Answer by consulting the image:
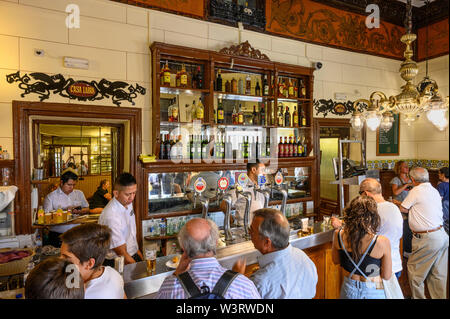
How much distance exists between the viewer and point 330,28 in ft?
16.5

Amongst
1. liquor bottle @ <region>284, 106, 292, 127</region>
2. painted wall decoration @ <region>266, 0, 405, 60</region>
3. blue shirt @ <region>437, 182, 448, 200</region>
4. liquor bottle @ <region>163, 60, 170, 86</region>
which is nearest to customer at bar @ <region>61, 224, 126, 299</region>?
liquor bottle @ <region>163, 60, 170, 86</region>

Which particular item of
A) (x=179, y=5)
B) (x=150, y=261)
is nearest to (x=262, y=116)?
(x=179, y=5)

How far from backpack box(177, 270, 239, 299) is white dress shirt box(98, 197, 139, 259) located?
3.93ft

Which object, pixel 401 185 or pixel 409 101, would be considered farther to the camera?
pixel 401 185

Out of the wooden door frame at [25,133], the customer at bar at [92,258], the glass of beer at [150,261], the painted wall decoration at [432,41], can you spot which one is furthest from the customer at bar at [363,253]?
the painted wall decoration at [432,41]

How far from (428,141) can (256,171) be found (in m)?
3.70

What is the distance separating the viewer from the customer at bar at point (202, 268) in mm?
1309

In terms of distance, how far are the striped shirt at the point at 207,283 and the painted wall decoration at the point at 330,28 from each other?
4.04 m

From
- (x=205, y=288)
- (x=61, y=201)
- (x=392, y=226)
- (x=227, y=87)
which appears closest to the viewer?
(x=205, y=288)

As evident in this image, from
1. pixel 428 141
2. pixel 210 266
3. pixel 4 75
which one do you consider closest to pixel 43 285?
pixel 210 266

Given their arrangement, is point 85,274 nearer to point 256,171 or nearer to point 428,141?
point 256,171

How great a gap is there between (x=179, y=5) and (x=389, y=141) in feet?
15.3

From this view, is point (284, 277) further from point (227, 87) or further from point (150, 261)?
point (227, 87)

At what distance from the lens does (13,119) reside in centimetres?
296
